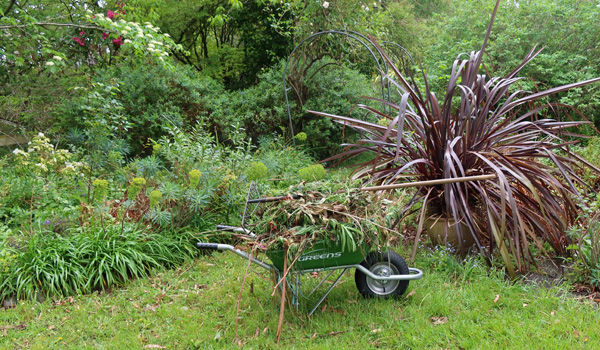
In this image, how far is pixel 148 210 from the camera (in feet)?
11.1

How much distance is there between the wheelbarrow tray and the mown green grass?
32 centimetres

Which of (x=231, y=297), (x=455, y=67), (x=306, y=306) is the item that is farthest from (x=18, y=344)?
(x=455, y=67)

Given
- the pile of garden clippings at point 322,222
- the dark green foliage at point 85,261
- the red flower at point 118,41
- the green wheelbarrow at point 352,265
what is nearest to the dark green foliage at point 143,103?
the red flower at point 118,41

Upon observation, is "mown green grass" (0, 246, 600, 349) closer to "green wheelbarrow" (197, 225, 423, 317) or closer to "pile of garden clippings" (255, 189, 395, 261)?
"green wheelbarrow" (197, 225, 423, 317)

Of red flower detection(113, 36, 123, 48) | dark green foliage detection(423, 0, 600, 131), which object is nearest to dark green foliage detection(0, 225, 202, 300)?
red flower detection(113, 36, 123, 48)

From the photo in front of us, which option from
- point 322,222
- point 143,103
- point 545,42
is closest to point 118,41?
point 143,103

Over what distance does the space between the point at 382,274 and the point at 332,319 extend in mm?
420

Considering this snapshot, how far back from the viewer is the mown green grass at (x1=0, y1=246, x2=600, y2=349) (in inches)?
80.0

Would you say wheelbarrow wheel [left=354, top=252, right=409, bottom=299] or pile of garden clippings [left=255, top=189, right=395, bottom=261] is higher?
pile of garden clippings [left=255, top=189, right=395, bottom=261]

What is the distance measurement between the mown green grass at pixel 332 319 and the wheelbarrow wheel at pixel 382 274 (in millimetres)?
68

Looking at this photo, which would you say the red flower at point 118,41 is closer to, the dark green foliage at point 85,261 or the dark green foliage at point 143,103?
the dark green foliage at point 143,103

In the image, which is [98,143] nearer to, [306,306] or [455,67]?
[306,306]

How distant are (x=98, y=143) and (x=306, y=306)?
11.7 ft

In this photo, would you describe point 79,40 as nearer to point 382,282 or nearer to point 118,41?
point 118,41
